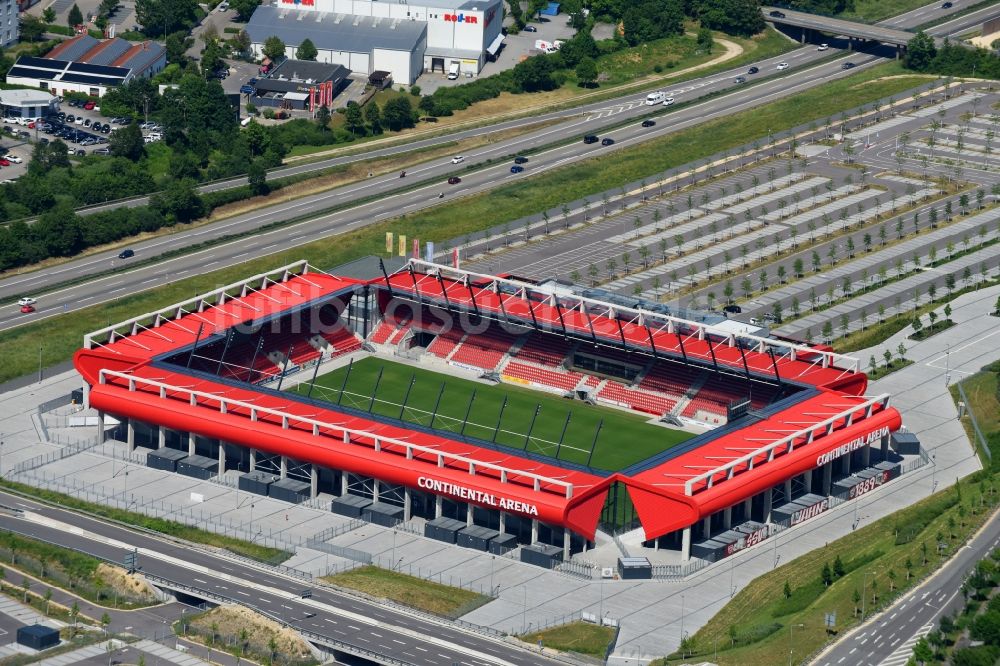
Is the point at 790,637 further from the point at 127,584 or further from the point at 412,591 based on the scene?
the point at 127,584

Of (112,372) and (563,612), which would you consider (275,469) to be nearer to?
(112,372)

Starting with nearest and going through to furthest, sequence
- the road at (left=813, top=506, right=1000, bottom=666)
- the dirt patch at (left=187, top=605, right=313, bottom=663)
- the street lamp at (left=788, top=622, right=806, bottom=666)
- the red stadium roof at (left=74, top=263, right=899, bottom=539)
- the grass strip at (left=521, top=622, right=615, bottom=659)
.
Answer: the street lamp at (left=788, top=622, right=806, bottom=666), the road at (left=813, top=506, right=1000, bottom=666), the dirt patch at (left=187, top=605, right=313, bottom=663), the grass strip at (left=521, top=622, right=615, bottom=659), the red stadium roof at (left=74, top=263, right=899, bottom=539)

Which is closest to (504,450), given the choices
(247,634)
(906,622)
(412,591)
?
(412,591)

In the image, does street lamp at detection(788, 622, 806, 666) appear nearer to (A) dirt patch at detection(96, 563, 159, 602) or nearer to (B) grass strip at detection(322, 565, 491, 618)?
(B) grass strip at detection(322, 565, 491, 618)

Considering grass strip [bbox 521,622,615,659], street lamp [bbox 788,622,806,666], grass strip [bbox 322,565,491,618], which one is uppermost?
street lamp [bbox 788,622,806,666]

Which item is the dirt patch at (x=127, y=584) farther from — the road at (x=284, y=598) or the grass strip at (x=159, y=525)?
the grass strip at (x=159, y=525)

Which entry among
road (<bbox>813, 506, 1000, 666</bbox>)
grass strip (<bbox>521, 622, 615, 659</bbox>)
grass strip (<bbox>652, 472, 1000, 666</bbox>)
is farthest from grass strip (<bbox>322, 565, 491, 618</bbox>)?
road (<bbox>813, 506, 1000, 666</bbox>)

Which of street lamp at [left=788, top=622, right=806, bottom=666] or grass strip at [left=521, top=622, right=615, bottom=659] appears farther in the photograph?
grass strip at [left=521, top=622, right=615, bottom=659]
